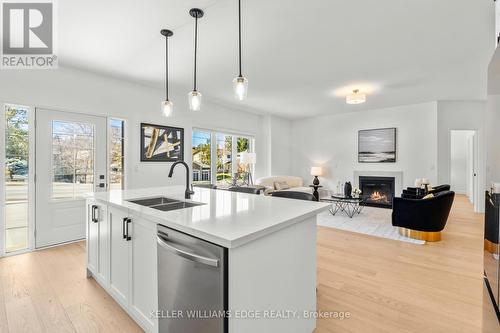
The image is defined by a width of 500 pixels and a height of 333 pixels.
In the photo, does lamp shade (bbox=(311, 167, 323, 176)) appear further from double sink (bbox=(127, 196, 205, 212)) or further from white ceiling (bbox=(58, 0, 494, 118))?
double sink (bbox=(127, 196, 205, 212))

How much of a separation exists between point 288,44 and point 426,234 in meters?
3.46

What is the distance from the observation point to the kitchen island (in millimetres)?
1168

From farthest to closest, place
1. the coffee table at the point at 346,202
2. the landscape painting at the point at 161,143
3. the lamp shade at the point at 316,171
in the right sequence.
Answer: the lamp shade at the point at 316,171 → the coffee table at the point at 346,202 → the landscape painting at the point at 161,143

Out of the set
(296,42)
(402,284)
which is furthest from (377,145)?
(402,284)

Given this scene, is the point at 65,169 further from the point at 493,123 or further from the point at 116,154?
the point at 493,123

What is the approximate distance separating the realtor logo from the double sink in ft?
6.74

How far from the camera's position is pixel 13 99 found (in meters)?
3.15

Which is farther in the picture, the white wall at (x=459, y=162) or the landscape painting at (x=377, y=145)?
the white wall at (x=459, y=162)

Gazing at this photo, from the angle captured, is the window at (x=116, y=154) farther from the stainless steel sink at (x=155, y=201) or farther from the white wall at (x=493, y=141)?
the white wall at (x=493, y=141)

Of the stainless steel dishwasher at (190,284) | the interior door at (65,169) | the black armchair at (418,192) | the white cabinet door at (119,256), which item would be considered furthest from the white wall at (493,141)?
the interior door at (65,169)

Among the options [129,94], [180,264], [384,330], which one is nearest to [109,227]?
[180,264]

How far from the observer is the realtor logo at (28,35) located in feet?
7.59

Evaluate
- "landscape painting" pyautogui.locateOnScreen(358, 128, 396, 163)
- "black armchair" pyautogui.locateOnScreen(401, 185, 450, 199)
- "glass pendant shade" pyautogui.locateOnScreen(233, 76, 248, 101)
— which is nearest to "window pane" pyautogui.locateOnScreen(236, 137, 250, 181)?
"landscape painting" pyautogui.locateOnScreen(358, 128, 396, 163)

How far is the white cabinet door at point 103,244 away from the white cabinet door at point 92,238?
0.07 metres
